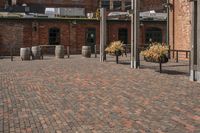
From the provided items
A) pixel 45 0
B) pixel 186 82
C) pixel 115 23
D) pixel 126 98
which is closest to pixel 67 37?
pixel 115 23

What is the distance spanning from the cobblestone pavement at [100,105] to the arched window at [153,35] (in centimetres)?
2957

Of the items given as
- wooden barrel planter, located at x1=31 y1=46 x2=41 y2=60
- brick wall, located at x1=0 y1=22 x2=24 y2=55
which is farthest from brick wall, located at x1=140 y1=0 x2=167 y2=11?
brick wall, located at x1=0 y1=22 x2=24 y2=55

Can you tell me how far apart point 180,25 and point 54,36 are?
18.9 m

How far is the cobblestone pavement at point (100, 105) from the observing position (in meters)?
7.73

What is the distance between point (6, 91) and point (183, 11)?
52.5 ft

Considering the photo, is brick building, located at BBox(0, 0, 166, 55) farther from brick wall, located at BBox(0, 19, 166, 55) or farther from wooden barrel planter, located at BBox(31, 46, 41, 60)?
wooden barrel planter, located at BBox(31, 46, 41, 60)

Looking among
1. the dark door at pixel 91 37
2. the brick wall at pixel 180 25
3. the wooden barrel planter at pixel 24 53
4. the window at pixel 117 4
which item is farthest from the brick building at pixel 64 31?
the window at pixel 117 4

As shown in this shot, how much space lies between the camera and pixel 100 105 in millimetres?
9977

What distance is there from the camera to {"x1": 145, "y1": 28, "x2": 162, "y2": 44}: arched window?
148ft

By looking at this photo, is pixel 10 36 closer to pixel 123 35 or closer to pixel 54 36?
pixel 54 36

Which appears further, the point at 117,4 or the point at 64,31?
the point at 117,4

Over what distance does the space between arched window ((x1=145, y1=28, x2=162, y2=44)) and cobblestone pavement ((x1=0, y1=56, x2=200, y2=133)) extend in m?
29.6

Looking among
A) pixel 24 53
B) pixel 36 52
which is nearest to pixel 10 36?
pixel 36 52

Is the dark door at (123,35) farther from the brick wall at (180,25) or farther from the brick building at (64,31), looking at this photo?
the brick wall at (180,25)
